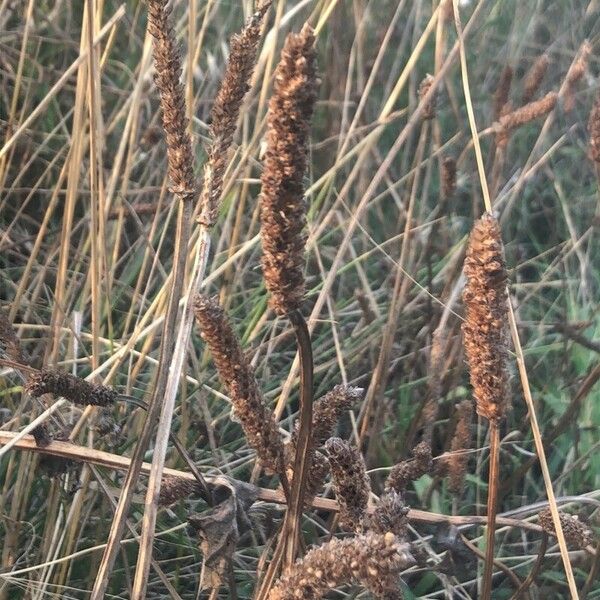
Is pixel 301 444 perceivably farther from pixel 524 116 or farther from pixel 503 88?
pixel 503 88

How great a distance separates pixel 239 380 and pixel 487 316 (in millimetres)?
161

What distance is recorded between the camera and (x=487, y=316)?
0.51 m

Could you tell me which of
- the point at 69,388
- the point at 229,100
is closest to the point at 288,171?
the point at 229,100

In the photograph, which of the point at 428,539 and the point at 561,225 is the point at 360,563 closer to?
the point at 428,539

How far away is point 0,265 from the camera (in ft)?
4.10

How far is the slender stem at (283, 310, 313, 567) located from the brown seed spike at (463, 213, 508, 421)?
0.11 meters

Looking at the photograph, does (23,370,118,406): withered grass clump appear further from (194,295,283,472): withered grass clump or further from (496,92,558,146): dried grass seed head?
(496,92,558,146): dried grass seed head

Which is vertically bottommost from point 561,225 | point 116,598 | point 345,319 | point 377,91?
point 116,598

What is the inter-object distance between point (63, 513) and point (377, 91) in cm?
121

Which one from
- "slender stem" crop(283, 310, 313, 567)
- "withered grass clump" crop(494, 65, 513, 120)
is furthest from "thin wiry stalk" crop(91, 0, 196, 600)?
"withered grass clump" crop(494, 65, 513, 120)

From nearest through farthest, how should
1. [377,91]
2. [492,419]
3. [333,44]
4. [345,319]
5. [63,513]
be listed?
[492,419] < [63,513] < [345,319] < [333,44] < [377,91]

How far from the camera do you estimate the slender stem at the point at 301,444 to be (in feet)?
1.64

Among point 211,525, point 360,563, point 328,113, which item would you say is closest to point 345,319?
point 328,113

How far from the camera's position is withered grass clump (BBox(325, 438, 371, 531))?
512 millimetres
